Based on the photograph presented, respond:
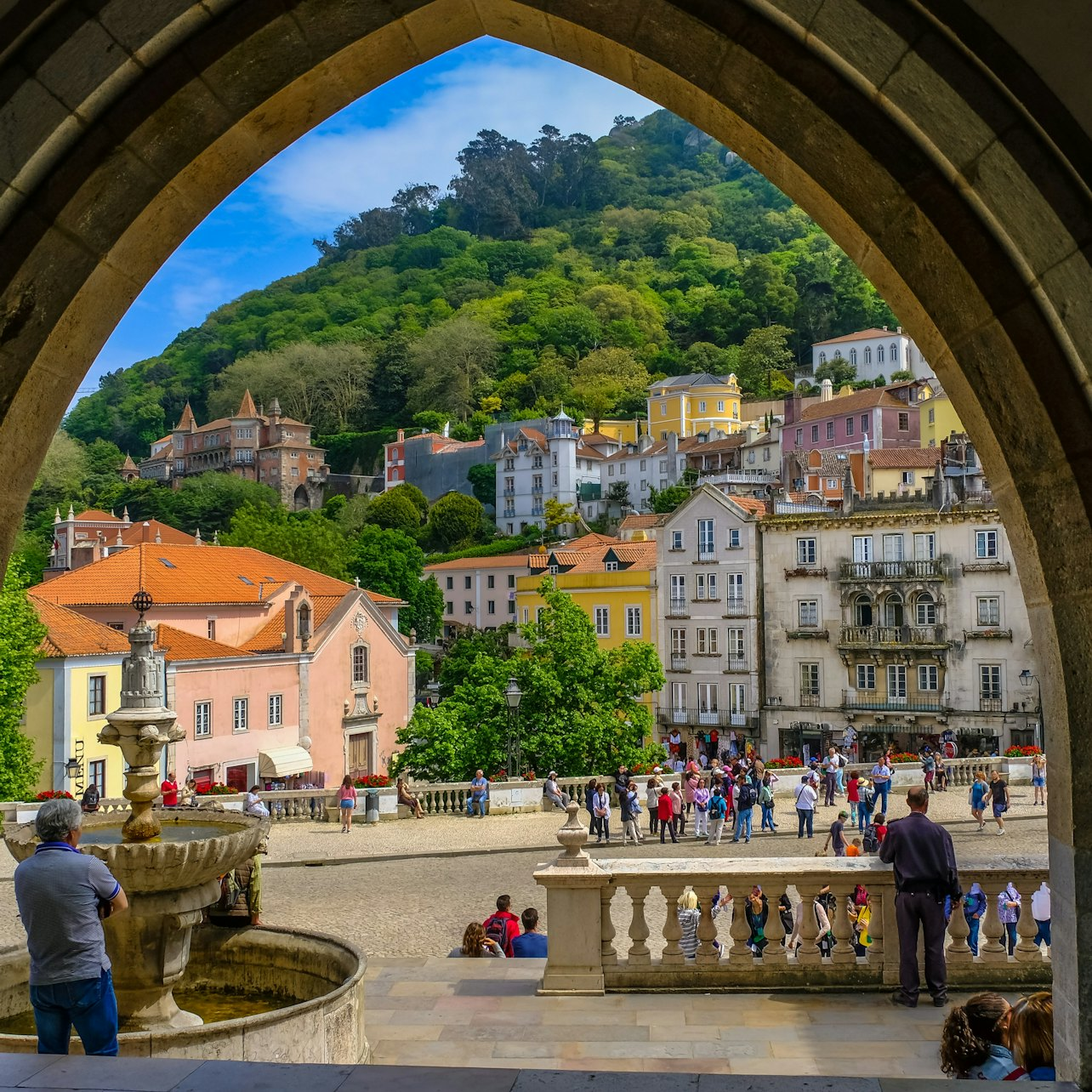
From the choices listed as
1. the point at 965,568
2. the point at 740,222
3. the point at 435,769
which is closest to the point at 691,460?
the point at 965,568

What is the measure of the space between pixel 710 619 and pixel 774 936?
122 ft

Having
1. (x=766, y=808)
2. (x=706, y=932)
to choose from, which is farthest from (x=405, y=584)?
(x=706, y=932)

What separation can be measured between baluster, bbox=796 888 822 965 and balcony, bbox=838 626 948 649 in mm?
34976

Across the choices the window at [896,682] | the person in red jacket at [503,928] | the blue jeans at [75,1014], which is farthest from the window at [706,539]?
the blue jeans at [75,1014]

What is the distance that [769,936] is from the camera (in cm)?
708

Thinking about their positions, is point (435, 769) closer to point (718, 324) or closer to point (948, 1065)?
point (948, 1065)

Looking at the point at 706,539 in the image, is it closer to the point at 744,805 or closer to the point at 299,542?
the point at 744,805

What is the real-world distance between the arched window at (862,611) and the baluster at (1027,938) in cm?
3510

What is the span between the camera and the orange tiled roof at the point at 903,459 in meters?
52.3

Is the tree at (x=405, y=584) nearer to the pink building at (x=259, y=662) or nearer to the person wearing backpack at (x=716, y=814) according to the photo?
the pink building at (x=259, y=662)

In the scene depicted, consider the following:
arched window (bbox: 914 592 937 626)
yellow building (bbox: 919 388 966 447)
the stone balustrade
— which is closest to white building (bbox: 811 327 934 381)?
yellow building (bbox: 919 388 966 447)

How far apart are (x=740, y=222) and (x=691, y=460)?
245 ft

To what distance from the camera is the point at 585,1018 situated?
6.41m

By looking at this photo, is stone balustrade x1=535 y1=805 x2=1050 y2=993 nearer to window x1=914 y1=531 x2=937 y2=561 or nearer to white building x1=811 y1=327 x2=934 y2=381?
window x1=914 y1=531 x2=937 y2=561
